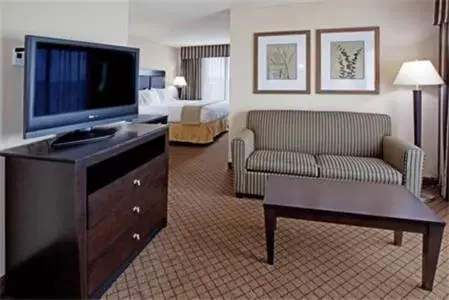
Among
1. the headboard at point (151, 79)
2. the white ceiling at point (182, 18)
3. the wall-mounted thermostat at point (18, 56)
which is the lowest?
the wall-mounted thermostat at point (18, 56)

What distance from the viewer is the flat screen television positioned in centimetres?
174

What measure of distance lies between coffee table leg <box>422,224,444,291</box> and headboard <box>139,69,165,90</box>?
7001 mm

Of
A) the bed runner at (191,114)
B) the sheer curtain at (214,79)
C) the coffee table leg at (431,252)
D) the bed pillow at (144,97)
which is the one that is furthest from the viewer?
the sheer curtain at (214,79)

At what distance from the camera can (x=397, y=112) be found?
419cm

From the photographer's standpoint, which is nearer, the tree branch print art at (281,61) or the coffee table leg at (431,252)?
the coffee table leg at (431,252)

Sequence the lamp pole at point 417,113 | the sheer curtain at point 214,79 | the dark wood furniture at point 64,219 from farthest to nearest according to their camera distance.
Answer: the sheer curtain at point 214,79 → the lamp pole at point 417,113 → the dark wood furniture at point 64,219

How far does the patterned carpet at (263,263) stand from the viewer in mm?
1991

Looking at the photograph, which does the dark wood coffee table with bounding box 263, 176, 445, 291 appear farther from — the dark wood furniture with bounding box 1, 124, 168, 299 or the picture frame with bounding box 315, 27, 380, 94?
the picture frame with bounding box 315, 27, 380, 94

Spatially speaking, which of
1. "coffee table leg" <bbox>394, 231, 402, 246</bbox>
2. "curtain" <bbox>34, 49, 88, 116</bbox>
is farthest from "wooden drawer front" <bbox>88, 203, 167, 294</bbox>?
"coffee table leg" <bbox>394, 231, 402, 246</bbox>

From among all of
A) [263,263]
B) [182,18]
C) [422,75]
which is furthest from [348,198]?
[182,18]

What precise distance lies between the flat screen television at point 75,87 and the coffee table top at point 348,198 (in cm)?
123

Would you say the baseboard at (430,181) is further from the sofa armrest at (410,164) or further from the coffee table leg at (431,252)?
the coffee table leg at (431,252)

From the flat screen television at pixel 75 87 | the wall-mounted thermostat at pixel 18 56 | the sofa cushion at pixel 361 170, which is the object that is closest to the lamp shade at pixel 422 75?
the sofa cushion at pixel 361 170

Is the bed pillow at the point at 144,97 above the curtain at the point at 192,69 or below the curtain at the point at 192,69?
below
